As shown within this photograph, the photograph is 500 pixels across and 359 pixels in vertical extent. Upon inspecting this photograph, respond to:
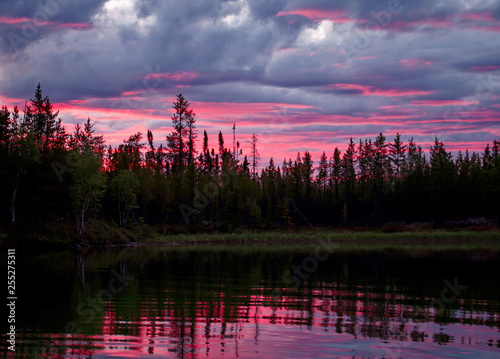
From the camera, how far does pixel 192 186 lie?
97.9m

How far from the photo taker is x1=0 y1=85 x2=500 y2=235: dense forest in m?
62.0

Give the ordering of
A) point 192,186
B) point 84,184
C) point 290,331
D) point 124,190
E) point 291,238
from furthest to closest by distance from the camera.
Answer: point 192,186, point 291,238, point 124,190, point 84,184, point 290,331

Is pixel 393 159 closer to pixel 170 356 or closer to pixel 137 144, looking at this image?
pixel 137 144

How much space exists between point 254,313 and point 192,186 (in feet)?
264

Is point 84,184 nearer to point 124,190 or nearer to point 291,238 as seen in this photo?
point 124,190

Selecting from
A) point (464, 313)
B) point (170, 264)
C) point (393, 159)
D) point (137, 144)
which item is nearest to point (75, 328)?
point (464, 313)

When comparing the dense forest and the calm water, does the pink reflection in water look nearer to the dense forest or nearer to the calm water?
the calm water

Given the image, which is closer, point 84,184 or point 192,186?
point 84,184

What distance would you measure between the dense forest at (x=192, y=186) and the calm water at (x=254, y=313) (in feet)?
99.0

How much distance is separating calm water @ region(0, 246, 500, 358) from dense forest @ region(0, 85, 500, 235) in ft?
99.0

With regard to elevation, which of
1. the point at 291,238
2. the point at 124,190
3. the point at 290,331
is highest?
the point at 124,190

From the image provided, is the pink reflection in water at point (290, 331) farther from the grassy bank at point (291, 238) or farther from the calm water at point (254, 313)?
the grassy bank at point (291, 238)

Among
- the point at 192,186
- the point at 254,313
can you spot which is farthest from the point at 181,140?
the point at 254,313

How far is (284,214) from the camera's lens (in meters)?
99.1
